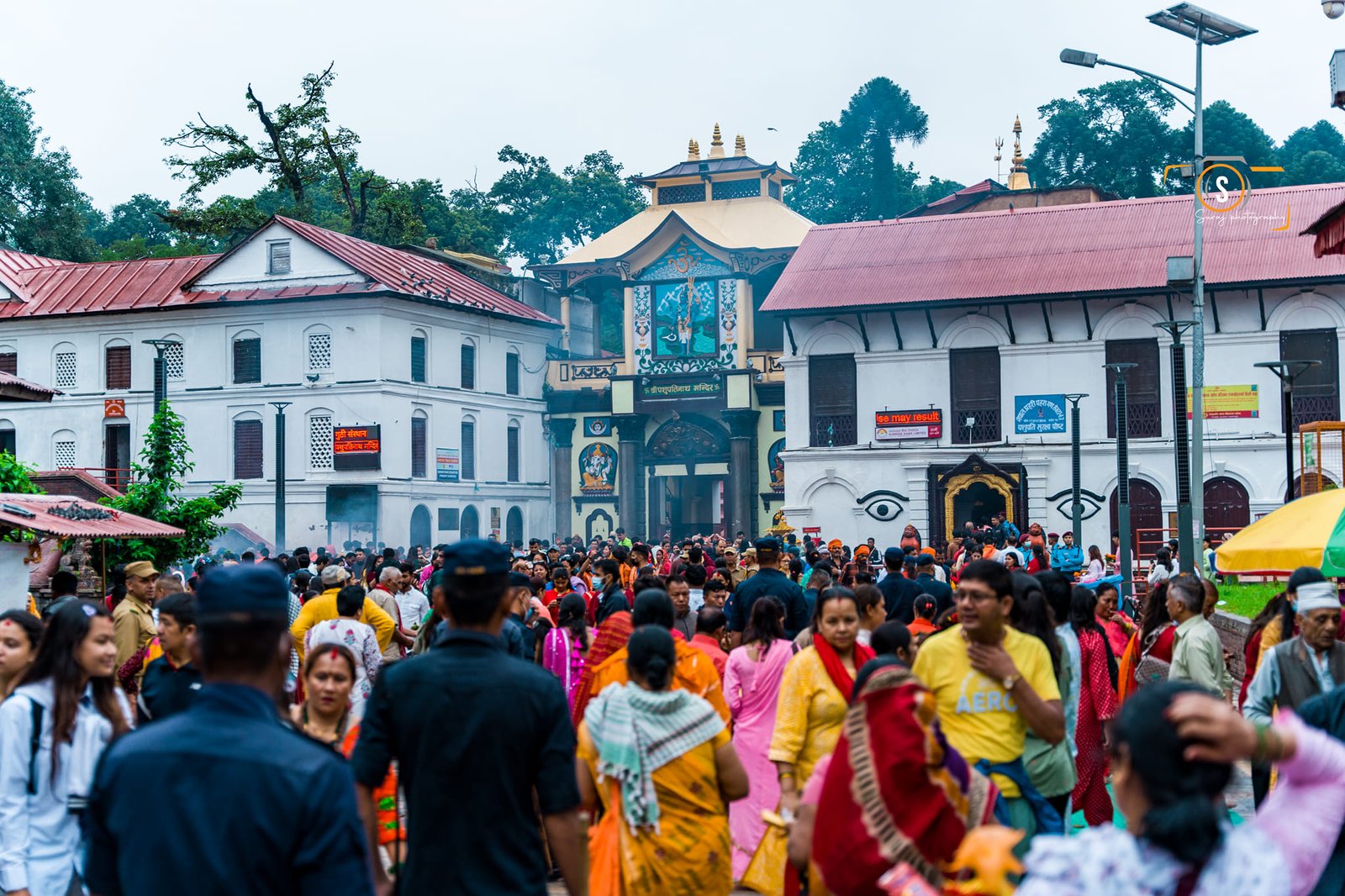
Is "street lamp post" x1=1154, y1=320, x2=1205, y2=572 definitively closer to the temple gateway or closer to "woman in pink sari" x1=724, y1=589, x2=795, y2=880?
"woman in pink sari" x1=724, y1=589, x2=795, y2=880

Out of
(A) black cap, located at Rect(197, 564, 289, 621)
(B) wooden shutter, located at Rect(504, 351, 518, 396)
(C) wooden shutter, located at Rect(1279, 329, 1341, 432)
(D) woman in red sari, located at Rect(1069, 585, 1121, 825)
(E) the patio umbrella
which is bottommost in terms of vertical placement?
(D) woman in red sari, located at Rect(1069, 585, 1121, 825)

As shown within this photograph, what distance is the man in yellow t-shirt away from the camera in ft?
18.3

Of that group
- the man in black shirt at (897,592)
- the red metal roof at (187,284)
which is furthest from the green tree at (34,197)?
the man in black shirt at (897,592)

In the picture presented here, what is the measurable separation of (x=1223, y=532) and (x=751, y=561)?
20.9m

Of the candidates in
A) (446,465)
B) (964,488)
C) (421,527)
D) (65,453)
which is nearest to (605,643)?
(964,488)

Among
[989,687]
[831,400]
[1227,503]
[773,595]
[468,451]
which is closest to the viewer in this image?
[989,687]

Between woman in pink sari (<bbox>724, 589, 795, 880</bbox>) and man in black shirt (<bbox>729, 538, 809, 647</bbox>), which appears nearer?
woman in pink sari (<bbox>724, 589, 795, 880</bbox>)

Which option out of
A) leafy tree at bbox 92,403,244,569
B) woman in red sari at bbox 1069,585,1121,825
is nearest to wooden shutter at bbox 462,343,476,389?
leafy tree at bbox 92,403,244,569

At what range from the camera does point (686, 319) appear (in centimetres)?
4509

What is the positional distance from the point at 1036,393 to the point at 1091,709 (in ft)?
98.4

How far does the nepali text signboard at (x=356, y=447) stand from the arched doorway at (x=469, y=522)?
389 centimetres

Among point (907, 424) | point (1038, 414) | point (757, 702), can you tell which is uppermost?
point (1038, 414)

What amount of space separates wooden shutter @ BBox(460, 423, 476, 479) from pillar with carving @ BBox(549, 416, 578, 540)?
10.2ft

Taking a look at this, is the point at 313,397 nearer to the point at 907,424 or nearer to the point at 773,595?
the point at 907,424
